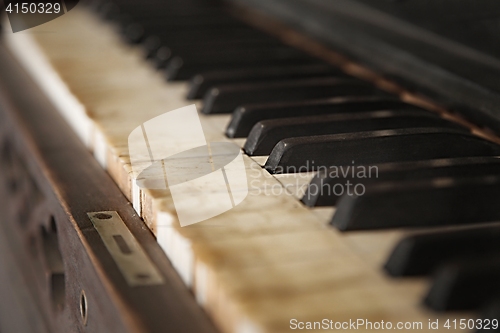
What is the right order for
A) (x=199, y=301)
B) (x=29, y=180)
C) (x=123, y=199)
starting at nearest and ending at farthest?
(x=199, y=301) < (x=123, y=199) < (x=29, y=180)

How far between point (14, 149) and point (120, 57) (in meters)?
0.37

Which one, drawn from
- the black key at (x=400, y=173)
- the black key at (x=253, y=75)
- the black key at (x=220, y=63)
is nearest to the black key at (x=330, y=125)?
the black key at (x=400, y=173)

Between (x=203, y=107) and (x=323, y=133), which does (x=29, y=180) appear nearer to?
(x=203, y=107)

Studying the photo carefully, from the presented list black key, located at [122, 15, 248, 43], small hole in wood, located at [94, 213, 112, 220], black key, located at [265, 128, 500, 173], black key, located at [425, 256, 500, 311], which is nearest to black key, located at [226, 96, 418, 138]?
black key, located at [265, 128, 500, 173]

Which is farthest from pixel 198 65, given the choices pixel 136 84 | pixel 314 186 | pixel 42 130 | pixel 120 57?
pixel 314 186

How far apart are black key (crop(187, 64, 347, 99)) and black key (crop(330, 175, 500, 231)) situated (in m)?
0.64

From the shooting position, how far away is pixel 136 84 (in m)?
1.34

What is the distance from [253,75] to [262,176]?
0.51 meters

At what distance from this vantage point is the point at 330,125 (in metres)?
0.96

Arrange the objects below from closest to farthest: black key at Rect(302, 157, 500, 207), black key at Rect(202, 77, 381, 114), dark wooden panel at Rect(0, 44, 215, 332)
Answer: dark wooden panel at Rect(0, 44, 215, 332) → black key at Rect(302, 157, 500, 207) → black key at Rect(202, 77, 381, 114)

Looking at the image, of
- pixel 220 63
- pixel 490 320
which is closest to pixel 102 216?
pixel 490 320

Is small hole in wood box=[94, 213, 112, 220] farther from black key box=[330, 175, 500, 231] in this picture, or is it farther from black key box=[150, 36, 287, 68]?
black key box=[150, 36, 287, 68]

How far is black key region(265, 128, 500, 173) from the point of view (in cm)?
84

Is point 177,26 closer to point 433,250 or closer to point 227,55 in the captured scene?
point 227,55
